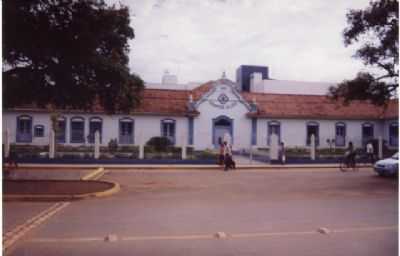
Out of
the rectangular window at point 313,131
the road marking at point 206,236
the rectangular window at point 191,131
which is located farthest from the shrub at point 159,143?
the road marking at point 206,236

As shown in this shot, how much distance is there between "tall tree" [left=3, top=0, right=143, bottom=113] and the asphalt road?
168 centimetres

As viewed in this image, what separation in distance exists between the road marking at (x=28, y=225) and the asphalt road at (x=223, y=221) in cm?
10

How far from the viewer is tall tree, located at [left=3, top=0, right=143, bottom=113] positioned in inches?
219

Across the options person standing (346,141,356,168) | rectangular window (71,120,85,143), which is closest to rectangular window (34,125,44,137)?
rectangular window (71,120,85,143)

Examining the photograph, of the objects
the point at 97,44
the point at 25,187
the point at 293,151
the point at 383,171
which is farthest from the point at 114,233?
the point at 383,171

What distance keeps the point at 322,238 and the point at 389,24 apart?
369 centimetres

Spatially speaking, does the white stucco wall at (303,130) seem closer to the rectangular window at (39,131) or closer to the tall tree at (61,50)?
the tall tree at (61,50)

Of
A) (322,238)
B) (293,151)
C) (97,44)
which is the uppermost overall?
(97,44)

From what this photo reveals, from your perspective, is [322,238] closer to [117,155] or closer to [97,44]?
[97,44]

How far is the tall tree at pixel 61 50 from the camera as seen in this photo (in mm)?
5559

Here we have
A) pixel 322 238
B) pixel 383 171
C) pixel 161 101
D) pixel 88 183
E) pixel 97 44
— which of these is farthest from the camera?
pixel 161 101

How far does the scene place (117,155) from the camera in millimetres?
13078

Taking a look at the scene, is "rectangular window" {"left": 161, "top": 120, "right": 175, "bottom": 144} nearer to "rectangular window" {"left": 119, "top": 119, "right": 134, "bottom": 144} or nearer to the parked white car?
"rectangular window" {"left": 119, "top": 119, "right": 134, "bottom": 144}

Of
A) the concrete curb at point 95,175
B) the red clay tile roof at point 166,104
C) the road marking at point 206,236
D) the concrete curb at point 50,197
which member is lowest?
the road marking at point 206,236
